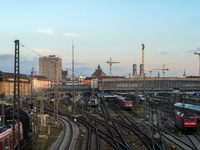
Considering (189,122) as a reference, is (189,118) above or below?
above

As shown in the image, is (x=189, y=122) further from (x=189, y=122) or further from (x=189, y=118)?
(x=189, y=118)

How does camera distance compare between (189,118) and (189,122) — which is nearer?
(189,118)

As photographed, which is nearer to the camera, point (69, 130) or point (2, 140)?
point (2, 140)

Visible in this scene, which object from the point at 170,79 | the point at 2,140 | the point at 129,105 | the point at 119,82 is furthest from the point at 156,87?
the point at 2,140

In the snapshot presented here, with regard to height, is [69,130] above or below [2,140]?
below

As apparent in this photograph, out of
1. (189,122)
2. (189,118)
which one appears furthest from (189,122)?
(189,118)

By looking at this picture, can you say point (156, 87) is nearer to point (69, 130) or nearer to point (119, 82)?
point (119, 82)

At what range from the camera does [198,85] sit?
127375 millimetres

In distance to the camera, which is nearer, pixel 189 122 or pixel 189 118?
pixel 189 118

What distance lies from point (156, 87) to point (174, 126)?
308 ft

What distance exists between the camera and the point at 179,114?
2780 cm

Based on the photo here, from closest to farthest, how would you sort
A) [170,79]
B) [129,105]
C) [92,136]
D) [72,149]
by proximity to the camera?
[72,149]
[92,136]
[129,105]
[170,79]

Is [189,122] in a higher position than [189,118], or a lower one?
lower

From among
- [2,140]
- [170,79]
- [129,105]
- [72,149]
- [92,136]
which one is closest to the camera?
[2,140]
